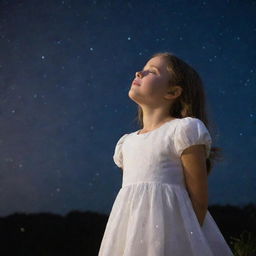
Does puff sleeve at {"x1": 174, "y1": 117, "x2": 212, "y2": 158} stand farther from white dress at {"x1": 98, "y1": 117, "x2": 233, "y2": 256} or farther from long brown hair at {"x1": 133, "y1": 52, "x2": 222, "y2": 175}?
long brown hair at {"x1": 133, "y1": 52, "x2": 222, "y2": 175}

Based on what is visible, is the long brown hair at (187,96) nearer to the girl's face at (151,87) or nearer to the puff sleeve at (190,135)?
the girl's face at (151,87)

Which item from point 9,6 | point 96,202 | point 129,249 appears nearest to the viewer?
point 129,249

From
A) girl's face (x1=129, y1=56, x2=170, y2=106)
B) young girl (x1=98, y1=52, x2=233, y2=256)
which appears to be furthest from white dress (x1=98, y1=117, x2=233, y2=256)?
girl's face (x1=129, y1=56, x2=170, y2=106)

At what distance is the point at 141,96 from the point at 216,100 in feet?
9.22

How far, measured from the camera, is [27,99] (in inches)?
163

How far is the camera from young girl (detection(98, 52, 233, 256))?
3.97ft

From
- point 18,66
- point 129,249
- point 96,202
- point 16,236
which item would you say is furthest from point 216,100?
point 129,249

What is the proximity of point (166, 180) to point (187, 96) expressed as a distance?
309 millimetres

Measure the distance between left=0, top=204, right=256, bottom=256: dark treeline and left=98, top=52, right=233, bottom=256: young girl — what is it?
2909mm

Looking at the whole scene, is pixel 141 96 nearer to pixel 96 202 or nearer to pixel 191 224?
pixel 191 224

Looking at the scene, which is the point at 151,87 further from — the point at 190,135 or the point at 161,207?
the point at 161,207

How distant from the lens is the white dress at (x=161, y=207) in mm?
1203

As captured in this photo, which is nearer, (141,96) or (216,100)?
(141,96)

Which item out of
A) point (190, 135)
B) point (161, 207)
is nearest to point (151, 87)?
point (190, 135)
